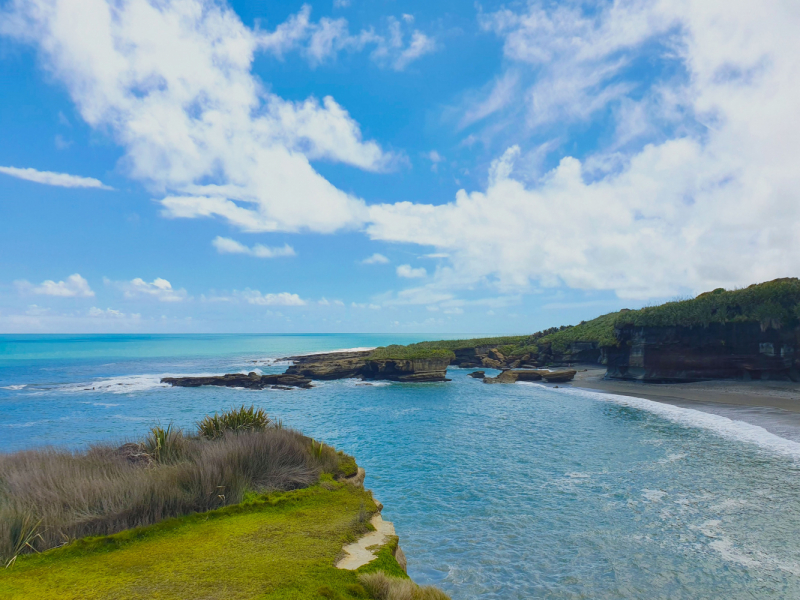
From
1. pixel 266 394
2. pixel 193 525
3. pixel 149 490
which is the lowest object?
pixel 266 394

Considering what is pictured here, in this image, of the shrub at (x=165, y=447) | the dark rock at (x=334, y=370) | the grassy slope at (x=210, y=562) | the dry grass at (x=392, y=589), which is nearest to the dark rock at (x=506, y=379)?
the dark rock at (x=334, y=370)

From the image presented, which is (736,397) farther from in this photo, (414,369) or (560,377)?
(414,369)

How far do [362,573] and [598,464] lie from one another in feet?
46.0

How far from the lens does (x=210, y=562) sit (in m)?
5.50

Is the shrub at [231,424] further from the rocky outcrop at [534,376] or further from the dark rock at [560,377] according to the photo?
the dark rock at [560,377]

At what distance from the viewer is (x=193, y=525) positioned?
673 centimetres

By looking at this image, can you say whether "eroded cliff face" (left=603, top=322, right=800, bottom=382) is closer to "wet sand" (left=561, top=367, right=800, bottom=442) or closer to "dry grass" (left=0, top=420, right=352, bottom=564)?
"wet sand" (left=561, top=367, right=800, bottom=442)

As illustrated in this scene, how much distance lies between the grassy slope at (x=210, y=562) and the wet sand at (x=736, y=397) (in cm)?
2326

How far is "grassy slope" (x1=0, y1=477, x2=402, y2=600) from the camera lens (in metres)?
4.78

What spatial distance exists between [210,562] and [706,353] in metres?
45.2

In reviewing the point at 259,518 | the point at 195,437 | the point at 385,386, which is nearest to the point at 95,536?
the point at 259,518

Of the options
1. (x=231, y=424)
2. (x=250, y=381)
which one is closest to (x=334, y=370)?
(x=250, y=381)

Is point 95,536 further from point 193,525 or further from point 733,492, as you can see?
point 733,492

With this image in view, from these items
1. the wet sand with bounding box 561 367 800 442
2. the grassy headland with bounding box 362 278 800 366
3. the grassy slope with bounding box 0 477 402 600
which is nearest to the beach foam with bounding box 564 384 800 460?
the wet sand with bounding box 561 367 800 442
